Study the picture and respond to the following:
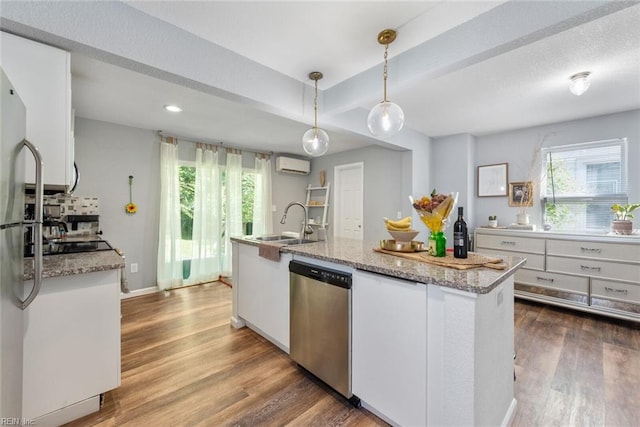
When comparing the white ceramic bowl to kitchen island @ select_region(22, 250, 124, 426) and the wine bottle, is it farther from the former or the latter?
kitchen island @ select_region(22, 250, 124, 426)

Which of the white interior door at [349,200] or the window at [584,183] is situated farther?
the white interior door at [349,200]

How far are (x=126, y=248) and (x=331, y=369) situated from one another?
3311 millimetres

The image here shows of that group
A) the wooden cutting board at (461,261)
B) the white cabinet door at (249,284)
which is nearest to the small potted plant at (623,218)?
the wooden cutting board at (461,261)

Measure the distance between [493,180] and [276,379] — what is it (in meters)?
3.86

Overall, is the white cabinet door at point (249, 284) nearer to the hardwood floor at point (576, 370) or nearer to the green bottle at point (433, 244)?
the green bottle at point (433, 244)

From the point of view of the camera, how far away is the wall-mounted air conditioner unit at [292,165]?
16.5 feet

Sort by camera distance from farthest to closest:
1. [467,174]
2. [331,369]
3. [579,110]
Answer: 1. [467,174]
2. [579,110]
3. [331,369]

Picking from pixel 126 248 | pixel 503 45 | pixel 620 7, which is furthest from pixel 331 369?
pixel 126 248

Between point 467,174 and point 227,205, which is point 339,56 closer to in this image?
point 467,174

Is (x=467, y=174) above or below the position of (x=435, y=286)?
above

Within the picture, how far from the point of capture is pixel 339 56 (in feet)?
6.81

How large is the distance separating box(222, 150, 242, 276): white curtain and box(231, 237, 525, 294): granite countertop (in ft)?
9.39

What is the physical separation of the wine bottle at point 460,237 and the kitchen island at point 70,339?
199cm

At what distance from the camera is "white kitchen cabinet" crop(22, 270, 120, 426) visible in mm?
1373
